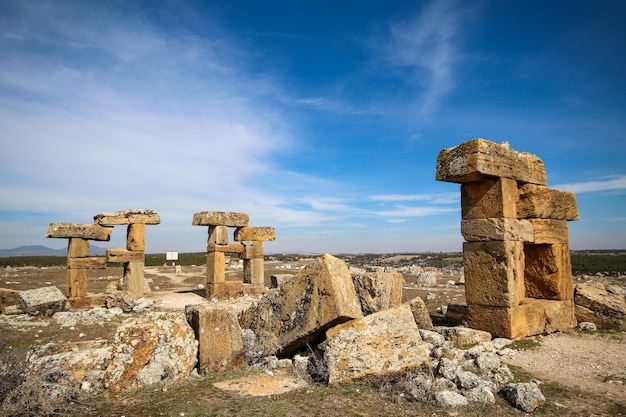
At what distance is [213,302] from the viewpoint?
47.7 ft

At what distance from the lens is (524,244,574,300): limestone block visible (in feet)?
29.4

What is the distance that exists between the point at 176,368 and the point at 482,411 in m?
3.97

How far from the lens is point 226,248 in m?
16.3

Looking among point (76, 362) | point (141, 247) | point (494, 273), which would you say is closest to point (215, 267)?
point (141, 247)

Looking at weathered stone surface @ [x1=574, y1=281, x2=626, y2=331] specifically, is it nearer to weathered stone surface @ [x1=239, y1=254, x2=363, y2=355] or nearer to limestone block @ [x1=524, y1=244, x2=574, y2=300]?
limestone block @ [x1=524, y1=244, x2=574, y2=300]

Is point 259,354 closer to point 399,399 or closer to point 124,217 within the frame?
point 399,399

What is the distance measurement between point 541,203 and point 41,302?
13.5 metres

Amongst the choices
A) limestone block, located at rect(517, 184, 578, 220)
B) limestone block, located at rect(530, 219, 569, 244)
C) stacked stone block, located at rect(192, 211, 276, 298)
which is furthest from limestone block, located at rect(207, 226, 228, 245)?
limestone block, located at rect(530, 219, 569, 244)

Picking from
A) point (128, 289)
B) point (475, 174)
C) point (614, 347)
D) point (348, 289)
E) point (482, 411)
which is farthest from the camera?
point (128, 289)

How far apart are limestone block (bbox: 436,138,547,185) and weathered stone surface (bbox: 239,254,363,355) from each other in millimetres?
3252

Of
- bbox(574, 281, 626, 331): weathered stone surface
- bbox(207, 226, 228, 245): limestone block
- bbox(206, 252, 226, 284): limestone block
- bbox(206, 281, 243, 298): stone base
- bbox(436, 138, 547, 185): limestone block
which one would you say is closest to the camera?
bbox(436, 138, 547, 185): limestone block

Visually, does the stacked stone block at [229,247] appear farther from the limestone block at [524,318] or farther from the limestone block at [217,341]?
the limestone block at [524,318]

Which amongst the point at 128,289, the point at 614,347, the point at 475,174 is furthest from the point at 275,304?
the point at 128,289

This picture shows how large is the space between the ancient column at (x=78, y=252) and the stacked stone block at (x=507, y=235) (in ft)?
39.5
